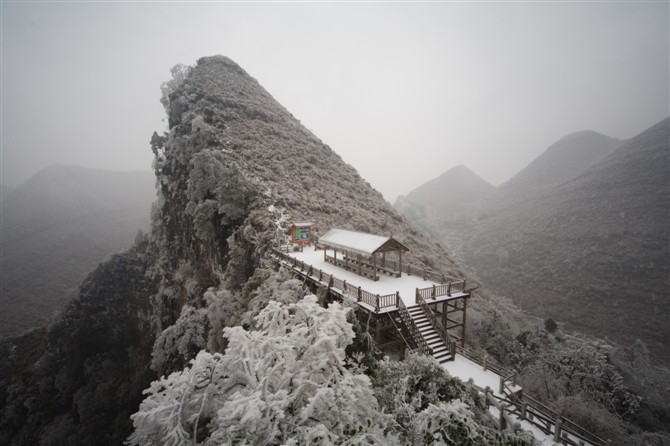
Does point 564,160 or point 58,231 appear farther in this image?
point 564,160

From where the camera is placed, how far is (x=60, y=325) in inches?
1211

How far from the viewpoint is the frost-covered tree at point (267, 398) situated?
4516 millimetres

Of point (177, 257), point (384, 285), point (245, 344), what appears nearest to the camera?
point (245, 344)

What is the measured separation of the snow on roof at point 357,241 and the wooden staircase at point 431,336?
349 cm

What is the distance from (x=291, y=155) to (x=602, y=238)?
177ft

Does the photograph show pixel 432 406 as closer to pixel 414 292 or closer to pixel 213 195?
pixel 414 292

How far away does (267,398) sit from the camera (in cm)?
487

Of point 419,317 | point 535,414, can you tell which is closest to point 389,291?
point 419,317

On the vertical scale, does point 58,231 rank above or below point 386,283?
below

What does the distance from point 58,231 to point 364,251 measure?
350 ft

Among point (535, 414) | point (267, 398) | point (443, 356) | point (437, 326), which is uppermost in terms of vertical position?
point (267, 398)

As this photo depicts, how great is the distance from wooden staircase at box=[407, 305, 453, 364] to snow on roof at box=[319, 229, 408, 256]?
11.4 feet

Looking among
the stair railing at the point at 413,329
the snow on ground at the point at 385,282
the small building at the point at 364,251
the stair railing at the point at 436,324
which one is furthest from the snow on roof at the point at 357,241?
the stair railing at the point at 436,324

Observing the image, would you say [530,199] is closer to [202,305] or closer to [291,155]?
[291,155]
